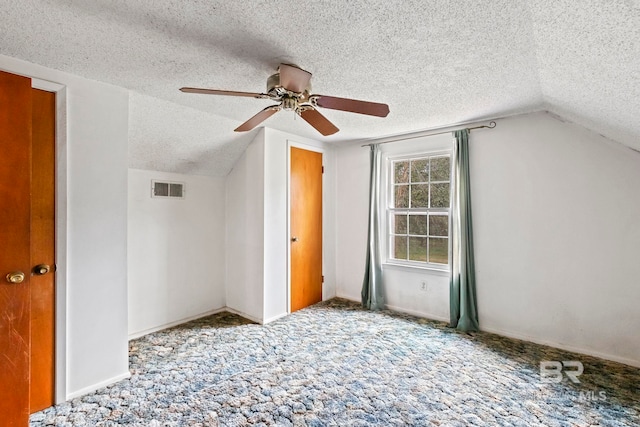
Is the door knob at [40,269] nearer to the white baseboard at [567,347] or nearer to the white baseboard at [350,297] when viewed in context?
the white baseboard at [350,297]

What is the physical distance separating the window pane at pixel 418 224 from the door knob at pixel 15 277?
3635mm

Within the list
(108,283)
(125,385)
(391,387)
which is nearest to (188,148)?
(108,283)

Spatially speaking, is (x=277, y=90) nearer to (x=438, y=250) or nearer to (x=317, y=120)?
(x=317, y=120)

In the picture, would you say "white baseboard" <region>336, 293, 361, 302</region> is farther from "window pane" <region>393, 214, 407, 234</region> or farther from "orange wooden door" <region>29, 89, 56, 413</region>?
"orange wooden door" <region>29, 89, 56, 413</region>

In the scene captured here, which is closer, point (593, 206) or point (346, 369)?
point (346, 369)

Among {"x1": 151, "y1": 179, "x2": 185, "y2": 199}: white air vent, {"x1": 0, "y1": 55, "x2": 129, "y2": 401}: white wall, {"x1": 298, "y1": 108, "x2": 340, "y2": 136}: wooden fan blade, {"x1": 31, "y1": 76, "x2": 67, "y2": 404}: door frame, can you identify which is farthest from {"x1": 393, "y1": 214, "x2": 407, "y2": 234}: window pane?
{"x1": 31, "y1": 76, "x2": 67, "y2": 404}: door frame

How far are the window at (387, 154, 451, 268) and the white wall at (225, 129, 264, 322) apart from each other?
1.73 m

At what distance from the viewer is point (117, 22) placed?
1.52m

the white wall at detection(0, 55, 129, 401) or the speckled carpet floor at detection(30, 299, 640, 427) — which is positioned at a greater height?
the white wall at detection(0, 55, 129, 401)

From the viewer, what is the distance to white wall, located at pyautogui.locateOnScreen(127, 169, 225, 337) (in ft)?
10.4

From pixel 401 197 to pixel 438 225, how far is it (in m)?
0.60

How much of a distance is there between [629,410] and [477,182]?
2123mm

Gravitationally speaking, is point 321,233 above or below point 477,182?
below

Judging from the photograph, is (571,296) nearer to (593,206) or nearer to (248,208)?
(593,206)
